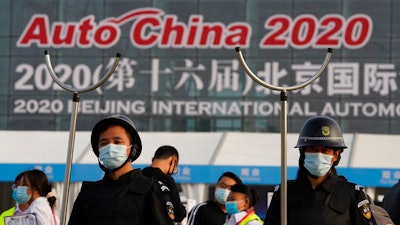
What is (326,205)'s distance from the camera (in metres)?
5.55

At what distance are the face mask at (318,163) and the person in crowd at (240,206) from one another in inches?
136

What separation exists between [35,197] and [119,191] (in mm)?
3001

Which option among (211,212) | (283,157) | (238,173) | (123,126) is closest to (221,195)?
(211,212)

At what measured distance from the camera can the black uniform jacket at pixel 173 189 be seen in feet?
24.7

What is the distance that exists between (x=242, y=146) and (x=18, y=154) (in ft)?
16.4

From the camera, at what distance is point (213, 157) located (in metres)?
24.2

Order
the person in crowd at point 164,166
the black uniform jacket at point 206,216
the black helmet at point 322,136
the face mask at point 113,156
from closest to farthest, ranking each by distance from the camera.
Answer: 1. the face mask at point 113,156
2. the black helmet at point 322,136
3. the person in crowd at point 164,166
4. the black uniform jacket at point 206,216

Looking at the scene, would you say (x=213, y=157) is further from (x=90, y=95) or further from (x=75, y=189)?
(x=90, y=95)

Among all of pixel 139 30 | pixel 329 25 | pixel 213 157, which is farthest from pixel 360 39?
pixel 213 157

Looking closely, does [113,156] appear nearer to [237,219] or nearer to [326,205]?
[326,205]

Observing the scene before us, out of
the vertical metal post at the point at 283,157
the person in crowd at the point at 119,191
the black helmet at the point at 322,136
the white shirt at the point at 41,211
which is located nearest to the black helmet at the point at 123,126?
the person in crowd at the point at 119,191

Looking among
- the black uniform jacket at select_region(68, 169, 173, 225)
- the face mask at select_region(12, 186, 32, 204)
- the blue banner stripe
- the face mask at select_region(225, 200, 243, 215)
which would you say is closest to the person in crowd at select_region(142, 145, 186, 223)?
the face mask at select_region(12, 186, 32, 204)

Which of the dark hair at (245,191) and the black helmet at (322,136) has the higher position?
the black helmet at (322,136)

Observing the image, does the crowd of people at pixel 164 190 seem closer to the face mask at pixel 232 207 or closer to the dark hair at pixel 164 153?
the dark hair at pixel 164 153
